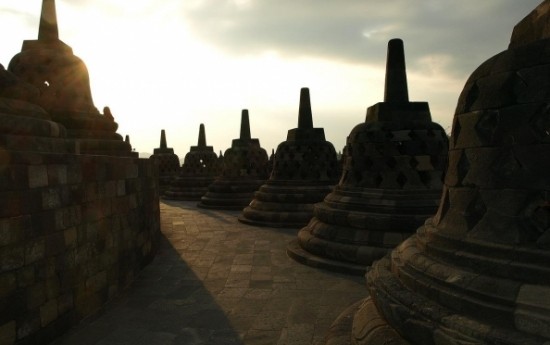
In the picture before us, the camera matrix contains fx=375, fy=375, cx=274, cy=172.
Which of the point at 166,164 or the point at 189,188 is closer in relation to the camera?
the point at 189,188

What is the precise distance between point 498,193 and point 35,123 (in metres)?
4.75

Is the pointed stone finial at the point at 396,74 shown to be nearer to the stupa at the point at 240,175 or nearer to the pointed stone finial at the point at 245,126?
the stupa at the point at 240,175

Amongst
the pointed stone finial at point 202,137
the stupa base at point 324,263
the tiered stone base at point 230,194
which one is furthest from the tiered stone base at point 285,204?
the pointed stone finial at point 202,137

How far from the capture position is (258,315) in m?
4.55

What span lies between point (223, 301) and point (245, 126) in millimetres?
11738

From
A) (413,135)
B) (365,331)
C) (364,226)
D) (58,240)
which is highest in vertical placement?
(413,135)

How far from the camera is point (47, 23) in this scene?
8.13 meters

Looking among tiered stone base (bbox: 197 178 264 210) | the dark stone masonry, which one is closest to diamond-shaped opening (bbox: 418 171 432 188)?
the dark stone masonry

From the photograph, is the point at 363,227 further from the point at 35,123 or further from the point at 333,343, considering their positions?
the point at 35,123

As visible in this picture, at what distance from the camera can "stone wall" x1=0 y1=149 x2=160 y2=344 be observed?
3.56m

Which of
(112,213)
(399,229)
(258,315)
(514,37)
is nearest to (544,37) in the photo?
(514,37)

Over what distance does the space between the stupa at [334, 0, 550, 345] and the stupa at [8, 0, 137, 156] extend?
6.52 meters

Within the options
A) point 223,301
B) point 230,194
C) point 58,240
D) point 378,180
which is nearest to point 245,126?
point 230,194

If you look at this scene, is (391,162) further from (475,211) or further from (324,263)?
(475,211)
